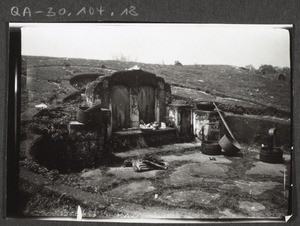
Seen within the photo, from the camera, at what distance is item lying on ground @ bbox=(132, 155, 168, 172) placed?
83.3 inches

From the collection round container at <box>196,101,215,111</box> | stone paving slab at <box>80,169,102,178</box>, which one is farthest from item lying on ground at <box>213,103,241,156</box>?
stone paving slab at <box>80,169,102,178</box>

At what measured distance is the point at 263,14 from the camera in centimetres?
212

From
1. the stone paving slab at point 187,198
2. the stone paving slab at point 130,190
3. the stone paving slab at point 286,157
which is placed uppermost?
the stone paving slab at point 286,157

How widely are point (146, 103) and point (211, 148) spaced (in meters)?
0.52

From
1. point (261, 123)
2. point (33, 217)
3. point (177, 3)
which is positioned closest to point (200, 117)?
point (261, 123)

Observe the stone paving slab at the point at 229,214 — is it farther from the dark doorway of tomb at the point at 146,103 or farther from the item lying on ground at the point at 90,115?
the item lying on ground at the point at 90,115

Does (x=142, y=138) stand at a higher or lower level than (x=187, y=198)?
higher

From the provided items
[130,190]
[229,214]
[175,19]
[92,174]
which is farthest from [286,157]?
[92,174]

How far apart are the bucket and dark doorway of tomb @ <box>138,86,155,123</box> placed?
0.48 m

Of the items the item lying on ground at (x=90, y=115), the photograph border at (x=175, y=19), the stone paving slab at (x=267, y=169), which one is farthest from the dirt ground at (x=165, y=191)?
the item lying on ground at (x=90, y=115)

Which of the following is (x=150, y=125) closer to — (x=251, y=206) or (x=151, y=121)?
(x=151, y=121)

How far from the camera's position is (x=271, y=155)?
2115 mm

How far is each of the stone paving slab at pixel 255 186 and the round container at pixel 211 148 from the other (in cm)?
23

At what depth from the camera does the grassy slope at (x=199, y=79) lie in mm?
2119
